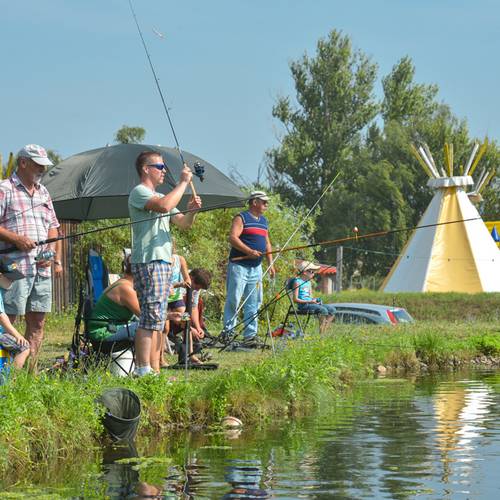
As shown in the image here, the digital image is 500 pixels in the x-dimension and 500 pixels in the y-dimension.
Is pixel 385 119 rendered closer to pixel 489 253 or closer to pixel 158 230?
pixel 489 253

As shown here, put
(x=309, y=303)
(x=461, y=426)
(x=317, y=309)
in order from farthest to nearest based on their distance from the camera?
1. (x=309, y=303)
2. (x=317, y=309)
3. (x=461, y=426)

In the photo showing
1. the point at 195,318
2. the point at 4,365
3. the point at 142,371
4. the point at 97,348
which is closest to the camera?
the point at 4,365

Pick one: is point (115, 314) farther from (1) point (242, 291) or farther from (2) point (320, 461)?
(1) point (242, 291)

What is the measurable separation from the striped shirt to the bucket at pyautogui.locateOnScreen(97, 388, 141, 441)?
4.54 m

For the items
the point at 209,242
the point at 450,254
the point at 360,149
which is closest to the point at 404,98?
the point at 360,149

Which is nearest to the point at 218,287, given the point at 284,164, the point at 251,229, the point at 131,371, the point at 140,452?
the point at 251,229

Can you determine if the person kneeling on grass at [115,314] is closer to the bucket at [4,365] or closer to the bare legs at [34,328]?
the bare legs at [34,328]

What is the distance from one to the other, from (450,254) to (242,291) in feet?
64.5

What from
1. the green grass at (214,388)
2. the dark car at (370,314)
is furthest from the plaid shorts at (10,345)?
the dark car at (370,314)

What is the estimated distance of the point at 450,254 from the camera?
1203 inches

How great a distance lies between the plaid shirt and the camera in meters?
7.67

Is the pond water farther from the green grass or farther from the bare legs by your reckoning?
the bare legs

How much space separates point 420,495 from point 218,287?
1204cm

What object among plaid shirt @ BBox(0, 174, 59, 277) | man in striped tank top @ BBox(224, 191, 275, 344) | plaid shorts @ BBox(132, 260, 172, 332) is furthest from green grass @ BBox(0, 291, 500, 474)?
plaid shirt @ BBox(0, 174, 59, 277)
